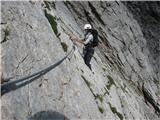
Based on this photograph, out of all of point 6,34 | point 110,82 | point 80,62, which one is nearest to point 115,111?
point 110,82

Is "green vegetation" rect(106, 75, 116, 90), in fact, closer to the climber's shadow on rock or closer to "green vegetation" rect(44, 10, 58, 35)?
"green vegetation" rect(44, 10, 58, 35)

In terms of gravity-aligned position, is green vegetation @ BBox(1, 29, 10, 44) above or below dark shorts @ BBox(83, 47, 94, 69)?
above

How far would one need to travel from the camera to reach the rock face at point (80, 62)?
14.2 m

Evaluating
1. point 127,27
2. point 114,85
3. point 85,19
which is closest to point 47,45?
point 114,85

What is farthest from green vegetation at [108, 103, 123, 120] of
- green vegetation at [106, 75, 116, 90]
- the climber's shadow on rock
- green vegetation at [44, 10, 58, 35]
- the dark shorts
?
the climber's shadow on rock

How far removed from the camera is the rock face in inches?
557

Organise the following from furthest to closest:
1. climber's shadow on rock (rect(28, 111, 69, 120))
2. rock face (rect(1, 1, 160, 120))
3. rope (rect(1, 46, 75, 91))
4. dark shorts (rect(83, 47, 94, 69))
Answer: dark shorts (rect(83, 47, 94, 69)) → rock face (rect(1, 1, 160, 120)) → climber's shadow on rock (rect(28, 111, 69, 120)) → rope (rect(1, 46, 75, 91))

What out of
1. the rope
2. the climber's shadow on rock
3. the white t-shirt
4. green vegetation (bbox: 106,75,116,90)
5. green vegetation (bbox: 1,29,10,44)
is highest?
green vegetation (bbox: 1,29,10,44)

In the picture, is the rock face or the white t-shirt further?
the white t-shirt

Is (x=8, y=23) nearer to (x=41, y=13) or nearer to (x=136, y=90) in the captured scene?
(x=41, y=13)

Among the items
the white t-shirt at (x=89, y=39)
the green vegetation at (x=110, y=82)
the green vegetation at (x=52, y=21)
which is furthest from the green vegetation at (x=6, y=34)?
the green vegetation at (x=110, y=82)

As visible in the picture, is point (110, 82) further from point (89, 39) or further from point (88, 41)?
point (89, 39)

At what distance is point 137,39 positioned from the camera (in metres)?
31.8

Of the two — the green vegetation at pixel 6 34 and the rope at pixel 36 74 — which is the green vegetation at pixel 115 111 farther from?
the green vegetation at pixel 6 34
